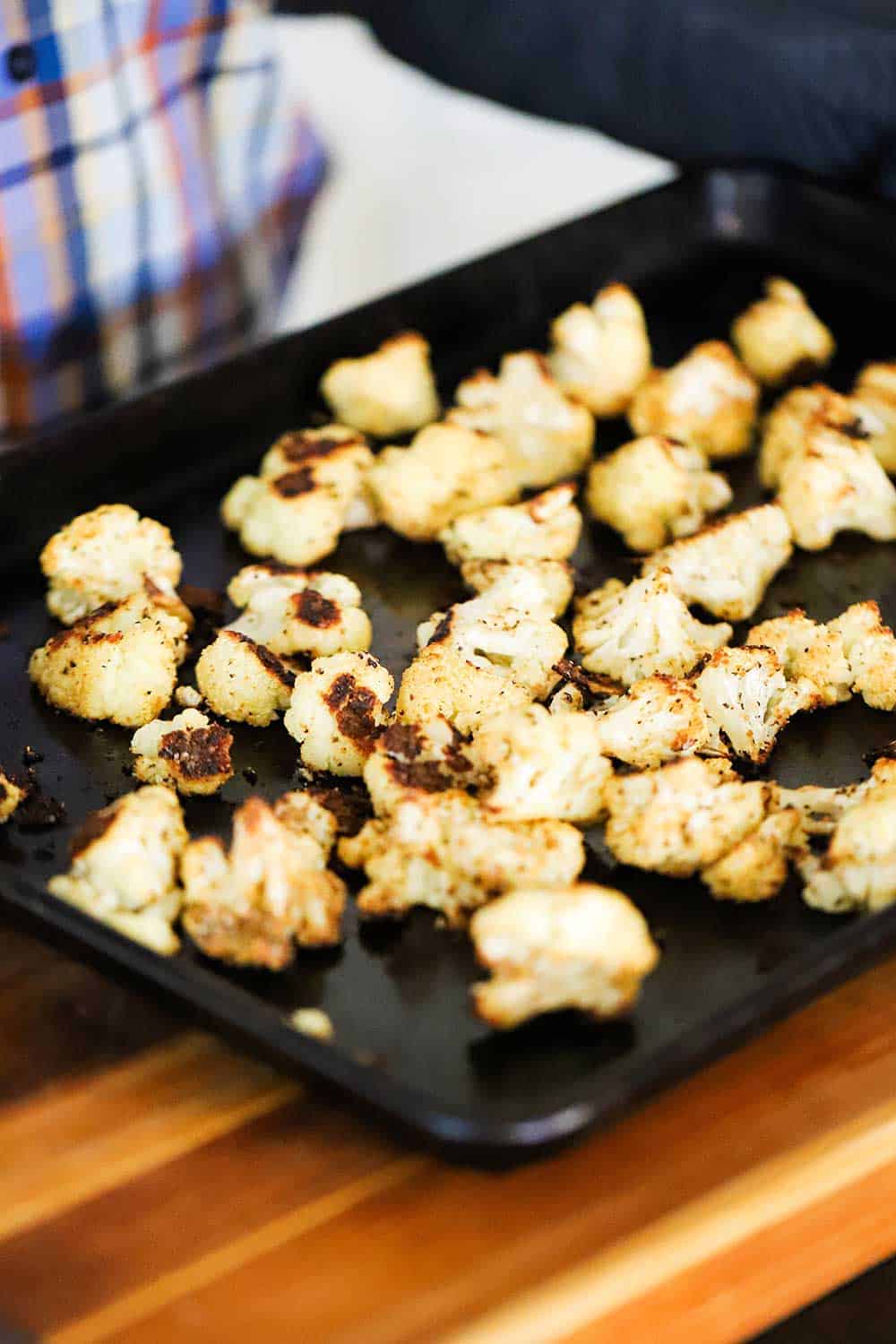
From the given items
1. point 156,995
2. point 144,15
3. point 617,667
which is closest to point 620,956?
point 156,995

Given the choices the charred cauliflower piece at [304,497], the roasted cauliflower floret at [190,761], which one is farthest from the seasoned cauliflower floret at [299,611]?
the roasted cauliflower floret at [190,761]

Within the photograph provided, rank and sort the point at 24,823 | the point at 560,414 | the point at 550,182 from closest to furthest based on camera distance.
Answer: the point at 24,823 → the point at 560,414 → the point at 550,182

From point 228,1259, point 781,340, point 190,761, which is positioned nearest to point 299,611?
point 190,761

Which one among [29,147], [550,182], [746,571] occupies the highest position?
[29,147]

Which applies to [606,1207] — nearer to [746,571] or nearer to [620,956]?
[620,956]

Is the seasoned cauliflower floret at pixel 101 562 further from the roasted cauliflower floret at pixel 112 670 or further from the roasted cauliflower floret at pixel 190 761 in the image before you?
the roasted cauliflower floret at pixel 190 761

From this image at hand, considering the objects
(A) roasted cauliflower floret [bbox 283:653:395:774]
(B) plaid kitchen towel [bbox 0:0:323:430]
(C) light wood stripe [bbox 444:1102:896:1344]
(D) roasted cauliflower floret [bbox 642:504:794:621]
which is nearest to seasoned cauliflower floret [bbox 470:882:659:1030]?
(C) light wood stripe [bbox 444:1102:896:1344]

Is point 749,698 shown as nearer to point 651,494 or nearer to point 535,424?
point 651,494
